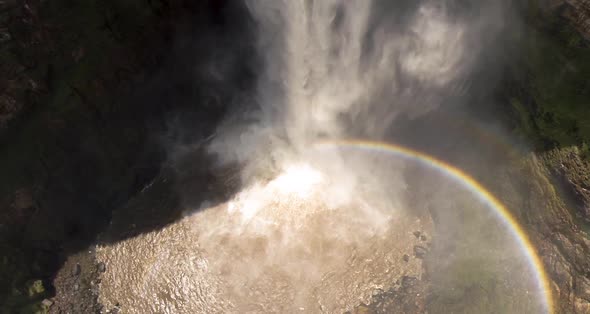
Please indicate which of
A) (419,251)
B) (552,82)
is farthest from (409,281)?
(552,82)

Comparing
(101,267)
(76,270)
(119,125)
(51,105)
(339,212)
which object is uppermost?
(119,125)

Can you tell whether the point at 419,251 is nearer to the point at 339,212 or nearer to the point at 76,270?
the point at 339,212

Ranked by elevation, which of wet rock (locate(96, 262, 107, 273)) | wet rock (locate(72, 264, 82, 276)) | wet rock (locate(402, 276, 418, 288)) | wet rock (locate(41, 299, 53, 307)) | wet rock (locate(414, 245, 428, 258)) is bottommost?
wet rock (locate(41, 299, 53, 307))

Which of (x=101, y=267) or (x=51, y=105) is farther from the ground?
(x=51, y=105)

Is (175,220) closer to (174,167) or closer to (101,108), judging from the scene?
(174,167)

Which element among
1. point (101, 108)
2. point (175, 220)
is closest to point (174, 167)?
point (175, 220)

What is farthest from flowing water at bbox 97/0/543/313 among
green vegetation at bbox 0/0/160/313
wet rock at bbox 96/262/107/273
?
green vegetation at bbox 0/0/160/313

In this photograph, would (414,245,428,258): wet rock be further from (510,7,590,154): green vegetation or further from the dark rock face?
the dark rock face

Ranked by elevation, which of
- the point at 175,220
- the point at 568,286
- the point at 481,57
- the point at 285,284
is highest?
the point at 481,57
